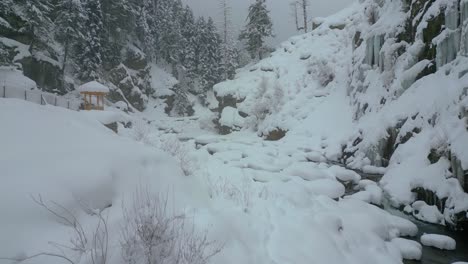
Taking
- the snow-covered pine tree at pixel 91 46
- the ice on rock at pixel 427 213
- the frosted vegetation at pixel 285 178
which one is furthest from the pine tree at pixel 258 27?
the ice on rock at pixel 427 213

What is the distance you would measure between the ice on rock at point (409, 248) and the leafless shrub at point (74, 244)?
4758mm

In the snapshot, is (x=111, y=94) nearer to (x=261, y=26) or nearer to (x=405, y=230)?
(x=261, y=26)

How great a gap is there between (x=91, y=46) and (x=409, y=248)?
90.1 ft

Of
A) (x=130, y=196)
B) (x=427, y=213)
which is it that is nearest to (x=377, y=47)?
(x=427, y=213)

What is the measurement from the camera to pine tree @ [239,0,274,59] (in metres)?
34.4

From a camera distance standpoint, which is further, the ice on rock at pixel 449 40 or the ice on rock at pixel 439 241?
the ice on rock at pixel 449 40

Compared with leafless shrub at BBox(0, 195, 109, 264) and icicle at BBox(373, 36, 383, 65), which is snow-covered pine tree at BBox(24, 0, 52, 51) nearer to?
icicle at BBox(373, 36, 383, 65)

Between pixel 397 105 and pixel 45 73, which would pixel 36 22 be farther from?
pixel 397 105

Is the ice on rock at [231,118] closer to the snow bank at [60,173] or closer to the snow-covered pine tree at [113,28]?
the snow-covered pine tree at [113,28]

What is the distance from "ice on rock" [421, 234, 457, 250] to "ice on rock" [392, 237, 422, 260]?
266mm

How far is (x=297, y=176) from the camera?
29.4 feet

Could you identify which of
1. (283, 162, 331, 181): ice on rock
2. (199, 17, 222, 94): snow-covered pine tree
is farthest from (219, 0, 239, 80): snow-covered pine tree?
(283, 162, 331, 181): ice on rock

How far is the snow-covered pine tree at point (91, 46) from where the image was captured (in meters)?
25.2

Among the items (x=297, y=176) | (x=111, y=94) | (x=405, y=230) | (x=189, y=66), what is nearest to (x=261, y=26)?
(x=189, y=66)
